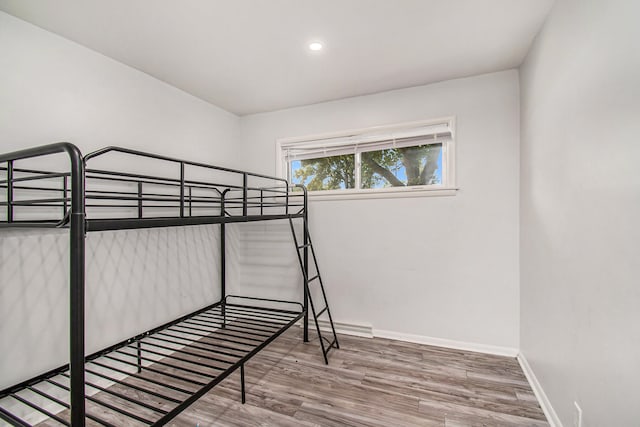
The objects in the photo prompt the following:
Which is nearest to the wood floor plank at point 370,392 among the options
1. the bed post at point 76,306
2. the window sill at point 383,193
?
the bed post at point 76,306

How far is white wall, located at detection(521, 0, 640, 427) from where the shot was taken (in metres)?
0.96

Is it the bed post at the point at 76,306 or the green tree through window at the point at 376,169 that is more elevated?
the green tree through window at the point at 376,169

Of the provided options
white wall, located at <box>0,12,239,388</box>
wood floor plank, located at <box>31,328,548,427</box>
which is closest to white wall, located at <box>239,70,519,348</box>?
wood floor plank, located at <box>31,328,548,427</box>

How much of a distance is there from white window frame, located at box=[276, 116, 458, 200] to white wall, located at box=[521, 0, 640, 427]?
621 millimetres

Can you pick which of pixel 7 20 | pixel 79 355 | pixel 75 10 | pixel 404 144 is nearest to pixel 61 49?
pixel 7 20

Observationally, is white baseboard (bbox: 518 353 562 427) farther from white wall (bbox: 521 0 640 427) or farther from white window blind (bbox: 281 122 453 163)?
white window blind (bbox: 281 122 453 163)

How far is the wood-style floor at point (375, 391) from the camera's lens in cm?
164

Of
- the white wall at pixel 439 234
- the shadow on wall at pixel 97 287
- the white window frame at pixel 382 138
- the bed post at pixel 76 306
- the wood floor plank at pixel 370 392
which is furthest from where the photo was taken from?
the white window frame at pixel 382 138

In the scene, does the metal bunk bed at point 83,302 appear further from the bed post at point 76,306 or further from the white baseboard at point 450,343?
the white baseboard at point 450,343

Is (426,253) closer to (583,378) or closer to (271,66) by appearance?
(583,378)

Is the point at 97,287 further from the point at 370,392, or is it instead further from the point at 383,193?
the point at 383,193

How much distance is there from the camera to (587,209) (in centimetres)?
122

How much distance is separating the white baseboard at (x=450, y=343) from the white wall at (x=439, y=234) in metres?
0.04

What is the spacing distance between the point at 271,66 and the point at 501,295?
2.40m
